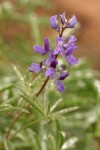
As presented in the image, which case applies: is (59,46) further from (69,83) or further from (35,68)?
(69,83)

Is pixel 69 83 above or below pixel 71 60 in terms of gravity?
above

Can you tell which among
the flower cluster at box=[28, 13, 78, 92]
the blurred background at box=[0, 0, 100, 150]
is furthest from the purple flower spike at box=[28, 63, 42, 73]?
the blurred background at box=[0, 0, 100, 150]

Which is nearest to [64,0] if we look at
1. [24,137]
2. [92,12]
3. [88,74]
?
[92,12]

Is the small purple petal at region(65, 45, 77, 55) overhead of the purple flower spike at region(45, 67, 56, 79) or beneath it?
overhead

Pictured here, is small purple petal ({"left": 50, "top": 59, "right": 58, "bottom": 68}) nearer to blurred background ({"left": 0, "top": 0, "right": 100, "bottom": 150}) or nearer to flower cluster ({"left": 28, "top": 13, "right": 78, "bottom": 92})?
flower cluster ({"left": 28, "top": 13, "right": 78, "bottom": 92})

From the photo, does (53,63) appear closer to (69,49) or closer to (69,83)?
(69,49)

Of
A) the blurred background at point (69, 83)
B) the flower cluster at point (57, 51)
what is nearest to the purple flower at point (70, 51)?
the flower cluster at point (57, 51)

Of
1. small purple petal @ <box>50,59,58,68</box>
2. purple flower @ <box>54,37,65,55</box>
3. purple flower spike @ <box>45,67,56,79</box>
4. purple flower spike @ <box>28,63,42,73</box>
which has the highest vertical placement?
purple flower @ <box>54,37,65,55</box>

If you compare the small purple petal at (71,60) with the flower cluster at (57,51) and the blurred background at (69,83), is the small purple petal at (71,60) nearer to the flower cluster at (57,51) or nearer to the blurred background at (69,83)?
the flower cluster at (57,51)

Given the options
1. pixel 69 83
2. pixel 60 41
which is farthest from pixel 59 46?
pixel 69 83

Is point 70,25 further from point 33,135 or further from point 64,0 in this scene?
point 64,0

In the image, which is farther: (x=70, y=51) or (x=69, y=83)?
(x=69, y=83)
